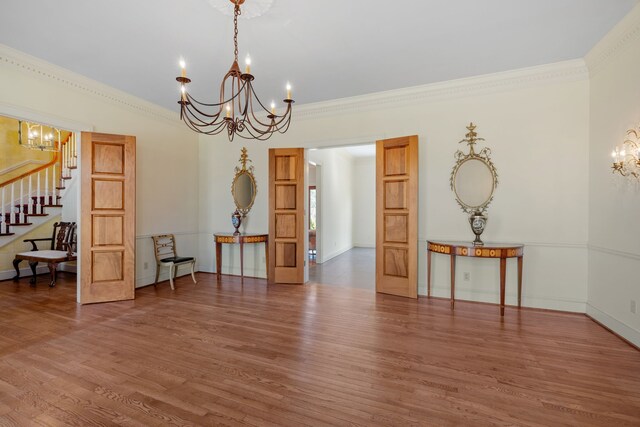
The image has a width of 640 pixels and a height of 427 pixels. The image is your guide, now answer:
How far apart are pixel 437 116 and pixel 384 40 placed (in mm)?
1653

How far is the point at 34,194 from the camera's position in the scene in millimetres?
6398

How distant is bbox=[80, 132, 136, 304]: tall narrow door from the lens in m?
4.14

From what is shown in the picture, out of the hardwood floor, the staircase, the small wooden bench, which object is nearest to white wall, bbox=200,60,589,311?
the hardwood floor

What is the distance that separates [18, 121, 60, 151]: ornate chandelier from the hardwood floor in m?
4.32

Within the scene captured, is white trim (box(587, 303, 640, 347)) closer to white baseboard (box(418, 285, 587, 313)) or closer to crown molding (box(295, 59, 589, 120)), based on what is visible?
white baseboard (box(418, 285, 587, 313))

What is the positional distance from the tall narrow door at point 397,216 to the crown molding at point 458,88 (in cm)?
67

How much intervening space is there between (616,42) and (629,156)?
1200mm

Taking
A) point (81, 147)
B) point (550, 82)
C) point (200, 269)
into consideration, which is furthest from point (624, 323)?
point (81, 147)

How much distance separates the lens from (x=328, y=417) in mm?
1879

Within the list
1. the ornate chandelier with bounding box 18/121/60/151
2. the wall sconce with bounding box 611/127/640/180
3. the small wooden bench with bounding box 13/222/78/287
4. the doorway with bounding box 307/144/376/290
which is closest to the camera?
the wall sconce with bounding box 611/127/640/180

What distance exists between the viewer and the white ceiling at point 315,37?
2721mm

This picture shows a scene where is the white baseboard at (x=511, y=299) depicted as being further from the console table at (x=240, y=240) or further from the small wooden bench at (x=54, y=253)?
the small wooden bench at (x=54, y=253)

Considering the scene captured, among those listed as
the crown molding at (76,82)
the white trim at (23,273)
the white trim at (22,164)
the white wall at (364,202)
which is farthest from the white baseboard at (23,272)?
the white wall at (364,202)

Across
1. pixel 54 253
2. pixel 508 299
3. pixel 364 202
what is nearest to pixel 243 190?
pixel 54 253
